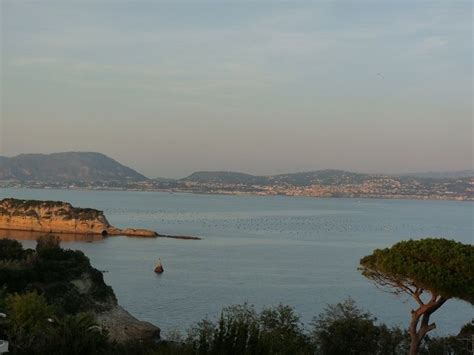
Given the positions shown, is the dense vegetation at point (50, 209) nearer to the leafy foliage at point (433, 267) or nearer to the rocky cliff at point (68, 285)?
the rocky cliff at point (68, 285)

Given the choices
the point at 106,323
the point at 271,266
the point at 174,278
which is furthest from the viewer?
the point at 271,266

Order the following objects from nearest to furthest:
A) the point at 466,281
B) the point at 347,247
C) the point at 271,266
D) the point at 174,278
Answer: the point at 466,281, the point at 174,278, the point at 271,266, the point at 347,247

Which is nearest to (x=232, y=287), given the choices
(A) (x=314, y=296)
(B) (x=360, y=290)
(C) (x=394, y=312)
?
(A) (x=314, y=296)

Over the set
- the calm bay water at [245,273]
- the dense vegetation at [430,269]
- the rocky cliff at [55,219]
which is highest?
the dense vegetation at [430,269]

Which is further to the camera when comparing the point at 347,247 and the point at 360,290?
the point at 347,247

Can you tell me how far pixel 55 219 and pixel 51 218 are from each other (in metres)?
0.74

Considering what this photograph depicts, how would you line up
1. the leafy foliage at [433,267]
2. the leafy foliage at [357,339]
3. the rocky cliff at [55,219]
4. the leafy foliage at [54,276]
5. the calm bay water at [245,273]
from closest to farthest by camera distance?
the leafy foliage at [433,267] < the leafy foliage at [357,339] < the leafy foliage at [54,276] < the calm bay water at [245,273] < the rocky cliff at [55,219]

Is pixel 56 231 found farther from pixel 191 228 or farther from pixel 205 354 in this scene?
pixel 205 354

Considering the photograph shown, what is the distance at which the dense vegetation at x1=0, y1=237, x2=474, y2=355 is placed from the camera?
9617 millimetres

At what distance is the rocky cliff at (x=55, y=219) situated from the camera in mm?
84625

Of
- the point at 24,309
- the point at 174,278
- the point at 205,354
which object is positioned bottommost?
the point at 174,278

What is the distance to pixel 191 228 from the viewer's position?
9669 centimetres

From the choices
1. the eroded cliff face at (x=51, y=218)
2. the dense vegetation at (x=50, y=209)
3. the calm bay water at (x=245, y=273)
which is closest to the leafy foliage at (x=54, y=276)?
the calm bay water at (x=245, y=273)

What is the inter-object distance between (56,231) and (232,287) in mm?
48957
